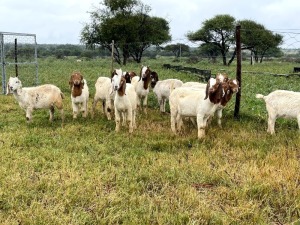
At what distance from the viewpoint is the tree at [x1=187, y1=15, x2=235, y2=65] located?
5597 centimetres

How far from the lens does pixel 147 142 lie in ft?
27.4

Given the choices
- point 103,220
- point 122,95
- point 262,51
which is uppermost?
point 262,51

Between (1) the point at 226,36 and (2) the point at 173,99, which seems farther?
(1) the point at 226,36

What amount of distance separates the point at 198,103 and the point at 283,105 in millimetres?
1957

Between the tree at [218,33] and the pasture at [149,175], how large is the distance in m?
48.2

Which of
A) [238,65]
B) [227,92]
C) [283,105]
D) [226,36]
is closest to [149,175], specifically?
[283,105]

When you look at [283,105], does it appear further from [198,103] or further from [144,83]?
[144,83]

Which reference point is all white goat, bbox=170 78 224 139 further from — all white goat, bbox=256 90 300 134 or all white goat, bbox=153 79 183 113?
all white goat, bbox=153 79 183 113

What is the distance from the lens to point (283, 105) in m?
8.59

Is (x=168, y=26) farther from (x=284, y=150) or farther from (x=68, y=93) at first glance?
(x=284, y=150)

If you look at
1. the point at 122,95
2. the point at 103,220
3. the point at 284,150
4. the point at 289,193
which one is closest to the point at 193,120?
the point at 122,95

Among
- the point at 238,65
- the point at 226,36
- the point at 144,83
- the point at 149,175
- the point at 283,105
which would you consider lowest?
the point at 149,175

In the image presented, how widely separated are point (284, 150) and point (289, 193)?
2.15 metres

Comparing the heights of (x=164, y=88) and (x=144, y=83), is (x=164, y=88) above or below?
below
